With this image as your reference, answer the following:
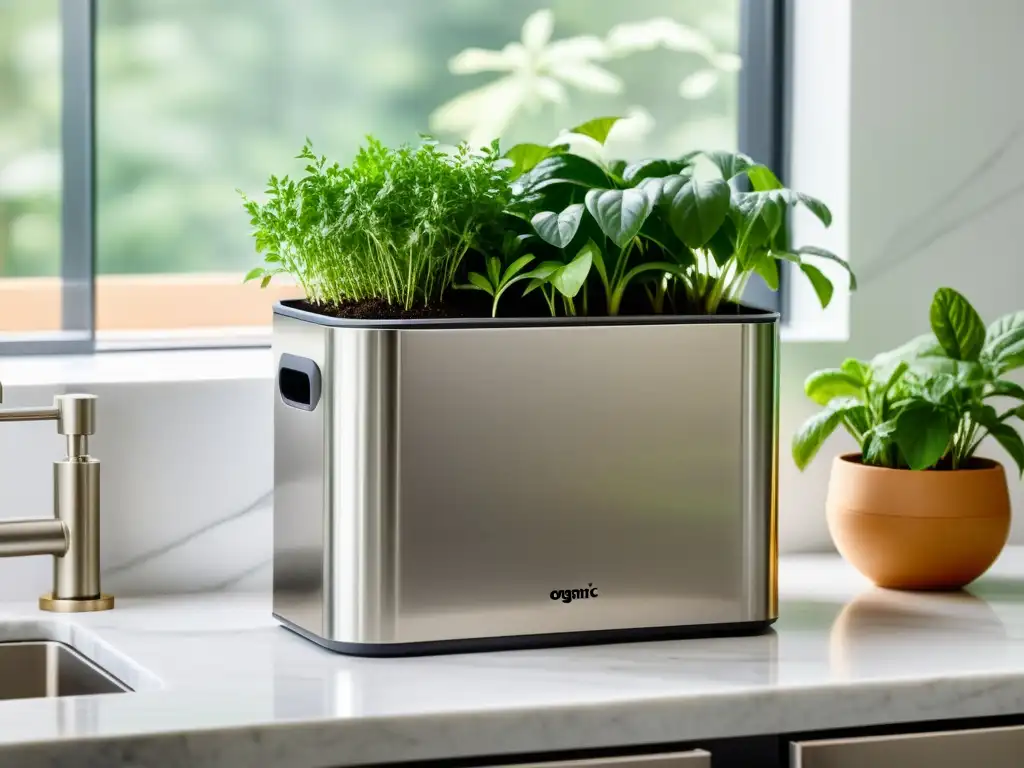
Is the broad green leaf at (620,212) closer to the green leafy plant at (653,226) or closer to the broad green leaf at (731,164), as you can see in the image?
the green leafy plant at (653,226)

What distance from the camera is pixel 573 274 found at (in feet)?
4.00

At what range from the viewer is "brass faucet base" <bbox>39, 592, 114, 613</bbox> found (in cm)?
139

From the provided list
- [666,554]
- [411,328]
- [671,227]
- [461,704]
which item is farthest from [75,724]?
[671,227]

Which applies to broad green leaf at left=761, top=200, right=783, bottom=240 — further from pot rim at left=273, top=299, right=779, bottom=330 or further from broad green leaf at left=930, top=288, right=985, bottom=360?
broad green leaf at left=930, top=288, right=985, bottom=360

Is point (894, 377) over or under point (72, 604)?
over

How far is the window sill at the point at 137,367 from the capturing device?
147cm

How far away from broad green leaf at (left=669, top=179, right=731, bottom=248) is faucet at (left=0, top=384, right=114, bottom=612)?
540 millimetres

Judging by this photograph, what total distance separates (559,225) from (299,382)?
0.25 metres

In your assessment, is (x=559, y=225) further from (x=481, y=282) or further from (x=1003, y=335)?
(x=1003, y=335)

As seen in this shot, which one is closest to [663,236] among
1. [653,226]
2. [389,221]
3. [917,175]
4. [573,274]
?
[653,226]

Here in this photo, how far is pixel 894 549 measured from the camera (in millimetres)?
1475

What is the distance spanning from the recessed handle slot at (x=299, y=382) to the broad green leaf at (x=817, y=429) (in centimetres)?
51

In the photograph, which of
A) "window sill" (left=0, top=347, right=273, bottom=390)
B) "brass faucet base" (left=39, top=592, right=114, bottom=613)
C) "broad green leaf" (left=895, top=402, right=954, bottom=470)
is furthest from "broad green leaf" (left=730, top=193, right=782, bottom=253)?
"brass faucet base" (left=39, top=592, right=114, bottom=613)

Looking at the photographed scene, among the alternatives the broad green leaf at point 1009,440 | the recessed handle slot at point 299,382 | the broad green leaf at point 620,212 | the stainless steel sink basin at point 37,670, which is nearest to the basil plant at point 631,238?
the broad green leaf at point 620,212
